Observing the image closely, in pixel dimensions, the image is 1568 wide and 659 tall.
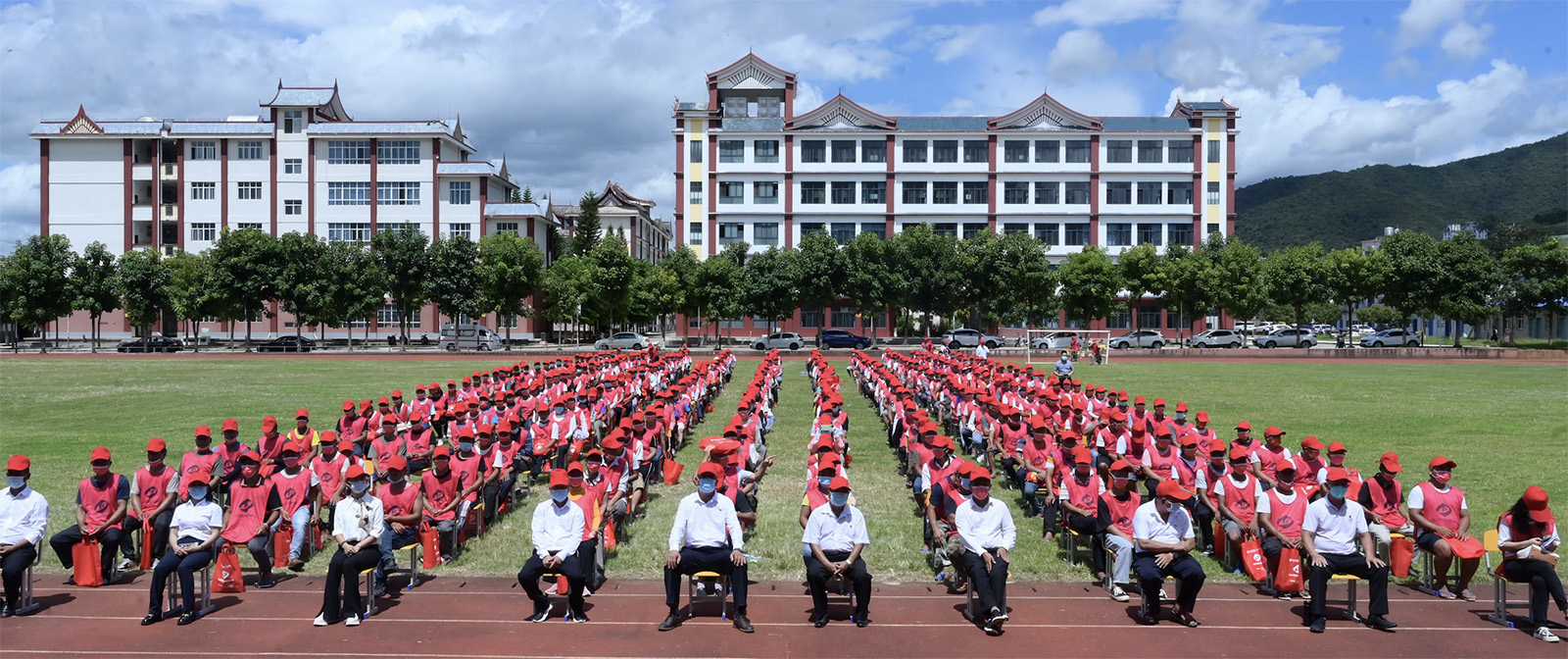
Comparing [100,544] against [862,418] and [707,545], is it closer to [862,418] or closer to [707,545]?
[707,545]

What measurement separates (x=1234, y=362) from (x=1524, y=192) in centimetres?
12398

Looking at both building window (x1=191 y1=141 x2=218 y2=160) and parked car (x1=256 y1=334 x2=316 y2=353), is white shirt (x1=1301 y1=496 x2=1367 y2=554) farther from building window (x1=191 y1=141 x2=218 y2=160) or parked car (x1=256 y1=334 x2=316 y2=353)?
building window (x1=191 y1=141 x2=218 y2=160)

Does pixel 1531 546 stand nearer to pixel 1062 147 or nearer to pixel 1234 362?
pixel 1234 362

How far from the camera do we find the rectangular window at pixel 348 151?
64125 mm

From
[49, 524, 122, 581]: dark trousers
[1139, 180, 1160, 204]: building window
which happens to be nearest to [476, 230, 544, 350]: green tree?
[1139, 180, 1160, 204]: building window

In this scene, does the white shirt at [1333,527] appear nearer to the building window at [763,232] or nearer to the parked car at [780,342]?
the parked car at [780,342]

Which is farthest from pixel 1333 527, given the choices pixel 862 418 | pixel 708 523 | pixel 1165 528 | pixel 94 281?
pixel 94 281

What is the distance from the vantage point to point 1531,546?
26.1 feet

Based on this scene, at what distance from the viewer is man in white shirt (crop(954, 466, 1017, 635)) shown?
789 cm

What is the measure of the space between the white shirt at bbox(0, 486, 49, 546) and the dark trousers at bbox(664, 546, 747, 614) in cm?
545

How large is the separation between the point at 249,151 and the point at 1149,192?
2357 inches

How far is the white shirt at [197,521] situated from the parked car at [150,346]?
179 feet

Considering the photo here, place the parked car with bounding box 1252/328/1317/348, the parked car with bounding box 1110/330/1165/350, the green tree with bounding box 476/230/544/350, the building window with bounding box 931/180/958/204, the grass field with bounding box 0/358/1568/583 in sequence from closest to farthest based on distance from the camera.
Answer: the grass field with bounding box 0/358/1568/583 < the green tree with bounding box 476/230/544/350 < the parked car with bounding box 1252/328/1317/348 < the parked car with bounding box 1110/330/1165/350 < the building window with bounding box 931/180/958/204

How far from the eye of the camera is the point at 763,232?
64562mm
